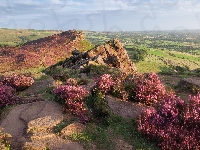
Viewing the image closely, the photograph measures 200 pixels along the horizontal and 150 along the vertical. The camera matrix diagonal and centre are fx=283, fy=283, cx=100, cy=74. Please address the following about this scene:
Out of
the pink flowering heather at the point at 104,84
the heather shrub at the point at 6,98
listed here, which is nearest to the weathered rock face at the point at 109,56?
the pink flowering heather at the point at 104,84

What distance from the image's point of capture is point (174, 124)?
44.9 ft

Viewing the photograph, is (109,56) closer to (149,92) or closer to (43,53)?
(149,92)

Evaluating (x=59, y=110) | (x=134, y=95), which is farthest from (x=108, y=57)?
(x=59, y=110)

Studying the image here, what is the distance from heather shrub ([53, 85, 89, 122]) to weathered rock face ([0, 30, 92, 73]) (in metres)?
36.8

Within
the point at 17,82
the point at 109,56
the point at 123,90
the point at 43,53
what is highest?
the point at 123,90

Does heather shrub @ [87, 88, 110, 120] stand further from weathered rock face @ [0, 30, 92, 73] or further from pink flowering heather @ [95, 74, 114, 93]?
weathered rock face @ [0, 30, 92, 73]

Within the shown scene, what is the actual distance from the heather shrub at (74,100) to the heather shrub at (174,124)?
306cm

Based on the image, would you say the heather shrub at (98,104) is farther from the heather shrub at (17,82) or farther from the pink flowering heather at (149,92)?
the heather shrub at (17,82)

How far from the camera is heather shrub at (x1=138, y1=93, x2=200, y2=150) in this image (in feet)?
41.3

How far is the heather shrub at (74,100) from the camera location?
1524 centimetres

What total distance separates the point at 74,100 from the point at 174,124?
5690 millimetres

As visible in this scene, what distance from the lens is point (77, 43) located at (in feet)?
208

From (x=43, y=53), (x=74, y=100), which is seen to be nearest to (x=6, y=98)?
(x=74, y=100)

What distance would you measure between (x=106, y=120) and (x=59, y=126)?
2.55 m
